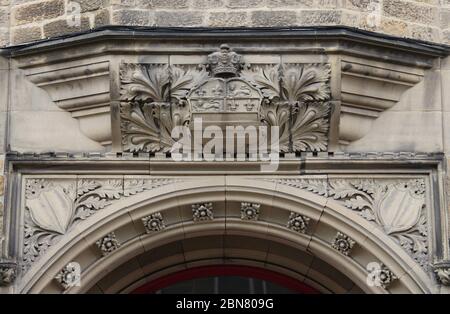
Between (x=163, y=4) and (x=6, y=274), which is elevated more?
(x=163, y=4)

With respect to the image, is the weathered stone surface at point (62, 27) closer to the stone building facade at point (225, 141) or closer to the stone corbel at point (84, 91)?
the stone building facade at point (225, 141)

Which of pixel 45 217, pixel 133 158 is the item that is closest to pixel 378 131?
pixel 133 158

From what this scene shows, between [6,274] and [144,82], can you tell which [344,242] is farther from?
[6,274]

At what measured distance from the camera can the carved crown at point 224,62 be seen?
1034 cm

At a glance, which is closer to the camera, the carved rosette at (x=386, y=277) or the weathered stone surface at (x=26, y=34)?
the carved rosette at (x=386, y=277)

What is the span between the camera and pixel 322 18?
413 inches

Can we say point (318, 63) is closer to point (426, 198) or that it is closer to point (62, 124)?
point (426, 198)

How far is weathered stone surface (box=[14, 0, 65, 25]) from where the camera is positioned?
10.7 metres

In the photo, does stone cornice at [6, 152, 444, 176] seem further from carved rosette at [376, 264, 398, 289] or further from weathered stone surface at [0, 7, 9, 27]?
weathered stone surface at [0, 7, 9, 27]

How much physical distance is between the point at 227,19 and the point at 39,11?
1346mm

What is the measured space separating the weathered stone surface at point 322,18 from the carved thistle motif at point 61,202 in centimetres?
142

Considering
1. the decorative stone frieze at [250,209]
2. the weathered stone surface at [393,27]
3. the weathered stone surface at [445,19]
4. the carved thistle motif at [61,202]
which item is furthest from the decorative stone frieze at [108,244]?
the weathered stone surface at [445,19]

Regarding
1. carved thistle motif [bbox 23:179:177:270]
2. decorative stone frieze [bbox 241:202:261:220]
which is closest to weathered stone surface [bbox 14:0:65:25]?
carved thistle motif [bbox 23:179:177:270]

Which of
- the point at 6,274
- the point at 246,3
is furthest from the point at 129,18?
the point at 6,274
